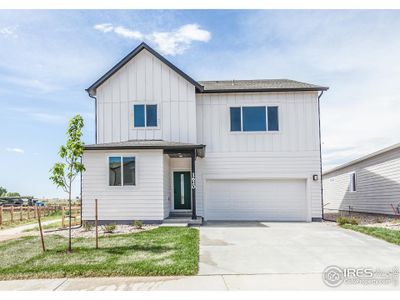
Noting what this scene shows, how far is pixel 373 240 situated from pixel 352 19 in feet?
21.3

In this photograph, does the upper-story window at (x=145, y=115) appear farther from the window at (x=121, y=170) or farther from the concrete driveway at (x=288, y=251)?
the concrete driveway at (x=288, y=251)

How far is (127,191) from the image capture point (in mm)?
16031

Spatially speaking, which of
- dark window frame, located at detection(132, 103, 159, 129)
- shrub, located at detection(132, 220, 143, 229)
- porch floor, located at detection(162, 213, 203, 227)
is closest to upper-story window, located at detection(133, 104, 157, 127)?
dark window frame, located at detection(132, 103, 159, 129)

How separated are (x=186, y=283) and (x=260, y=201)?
11.9 m

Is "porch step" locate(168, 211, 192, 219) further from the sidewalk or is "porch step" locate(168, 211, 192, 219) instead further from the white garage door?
the sidewalk

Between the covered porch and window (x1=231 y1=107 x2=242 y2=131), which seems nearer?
the covered porch

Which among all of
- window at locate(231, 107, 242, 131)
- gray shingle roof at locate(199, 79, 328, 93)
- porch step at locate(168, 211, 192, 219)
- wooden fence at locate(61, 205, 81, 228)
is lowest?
wooden fence at locate(61, 205, 81, 228)

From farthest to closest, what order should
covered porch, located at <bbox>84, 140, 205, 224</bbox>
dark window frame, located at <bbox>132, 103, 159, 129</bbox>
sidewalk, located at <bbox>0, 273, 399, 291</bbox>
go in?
dark window frame, located at <bbox>132, 103, 159, 129</bbox> < covered porch, located at <bbox>84, 140, 205, 224</bbox> < sidewalk, located at <bbox>0, 273, 399, 291</bbox>

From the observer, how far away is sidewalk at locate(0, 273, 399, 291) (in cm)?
656

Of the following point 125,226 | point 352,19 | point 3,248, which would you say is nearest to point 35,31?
point 3,248

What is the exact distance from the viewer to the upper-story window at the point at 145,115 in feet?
59.1

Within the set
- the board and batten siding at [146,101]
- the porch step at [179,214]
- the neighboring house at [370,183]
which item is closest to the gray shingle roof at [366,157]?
the neighboring house at [370,183]

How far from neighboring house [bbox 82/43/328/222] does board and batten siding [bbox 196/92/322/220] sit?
46 mm

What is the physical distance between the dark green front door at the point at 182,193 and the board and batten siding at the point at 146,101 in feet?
7.00
